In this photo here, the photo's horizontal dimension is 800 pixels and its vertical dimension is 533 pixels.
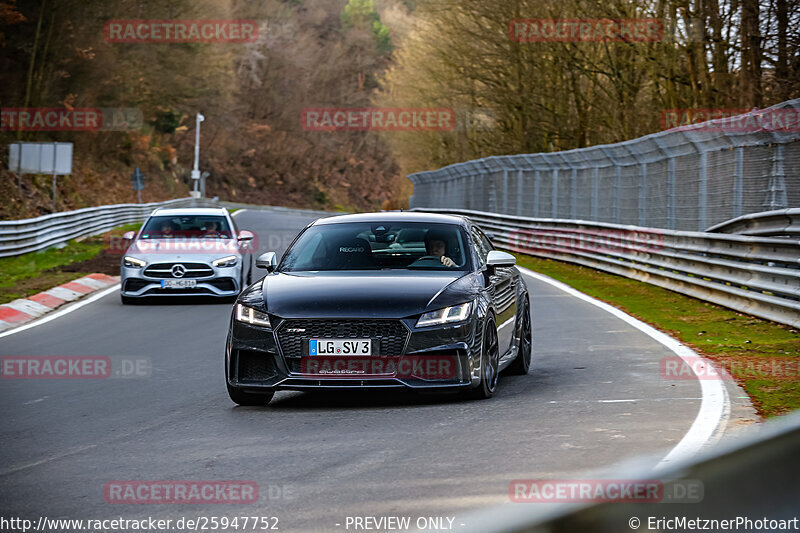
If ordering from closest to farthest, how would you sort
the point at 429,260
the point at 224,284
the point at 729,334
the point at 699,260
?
the point at 429,260 < the point at 729,334 < the point at 699,260 < the point at 224,284

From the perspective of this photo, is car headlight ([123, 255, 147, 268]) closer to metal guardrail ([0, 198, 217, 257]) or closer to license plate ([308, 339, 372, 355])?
metal guardrail ([0, 198, 217, 257])

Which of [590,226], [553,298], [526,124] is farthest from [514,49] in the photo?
[553,298]

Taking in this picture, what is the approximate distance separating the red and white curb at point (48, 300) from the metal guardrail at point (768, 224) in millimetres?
10109

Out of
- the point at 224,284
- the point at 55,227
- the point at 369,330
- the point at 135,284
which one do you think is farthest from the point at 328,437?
the point at 55,227

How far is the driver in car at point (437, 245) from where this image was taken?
9367mm

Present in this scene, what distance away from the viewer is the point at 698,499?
6.46 feet

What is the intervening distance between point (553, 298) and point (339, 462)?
12509 millimetres

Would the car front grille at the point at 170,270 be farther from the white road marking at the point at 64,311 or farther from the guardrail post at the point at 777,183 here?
the guardrail post at the point at 777,183

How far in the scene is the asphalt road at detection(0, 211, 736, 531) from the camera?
17.5 feet

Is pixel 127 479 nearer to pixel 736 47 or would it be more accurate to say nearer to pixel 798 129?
pixel 798 129

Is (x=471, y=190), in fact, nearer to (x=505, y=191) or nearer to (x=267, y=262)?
(x=505, y=191)

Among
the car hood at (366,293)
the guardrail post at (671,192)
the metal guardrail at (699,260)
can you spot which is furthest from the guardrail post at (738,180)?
the car hood at (366,293)

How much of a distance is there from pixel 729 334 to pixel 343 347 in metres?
6.71

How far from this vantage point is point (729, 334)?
1311 cm
